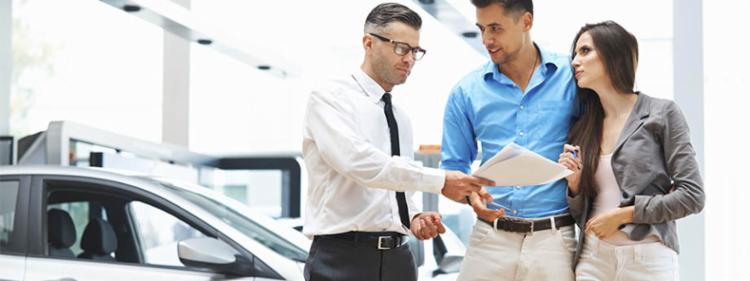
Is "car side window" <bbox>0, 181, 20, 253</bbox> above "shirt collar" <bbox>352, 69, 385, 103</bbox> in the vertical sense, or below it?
below

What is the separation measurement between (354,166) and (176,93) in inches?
268

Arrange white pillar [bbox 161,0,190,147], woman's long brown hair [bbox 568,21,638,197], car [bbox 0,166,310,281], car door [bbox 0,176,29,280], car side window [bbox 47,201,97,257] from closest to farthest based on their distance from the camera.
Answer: woman's long brown hair [bbox 568,21,638,197] < car [bbox 0,166,310,281] < car door [bbox 0,176,29,280] < car side window [bbox 47,201,97,257] < white pillar [bbox 161,0,190,147]

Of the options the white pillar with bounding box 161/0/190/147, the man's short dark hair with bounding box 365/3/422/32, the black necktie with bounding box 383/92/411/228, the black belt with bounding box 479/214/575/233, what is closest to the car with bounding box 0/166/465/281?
the black necktie with bounding box 383/92/411/228

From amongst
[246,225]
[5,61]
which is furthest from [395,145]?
[5,61]

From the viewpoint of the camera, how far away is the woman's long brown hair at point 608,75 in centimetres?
331

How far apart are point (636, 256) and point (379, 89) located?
96 cm

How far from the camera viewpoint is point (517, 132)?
3.42 meters

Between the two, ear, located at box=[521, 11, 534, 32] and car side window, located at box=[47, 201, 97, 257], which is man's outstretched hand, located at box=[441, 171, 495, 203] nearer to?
ear, located at box=[521, 11, 534, 32]

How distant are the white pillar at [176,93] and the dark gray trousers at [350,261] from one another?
6467 millimetres

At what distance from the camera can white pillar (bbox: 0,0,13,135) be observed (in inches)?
238

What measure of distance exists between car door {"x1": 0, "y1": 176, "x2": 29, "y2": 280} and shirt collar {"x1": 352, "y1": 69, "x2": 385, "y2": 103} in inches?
92.8

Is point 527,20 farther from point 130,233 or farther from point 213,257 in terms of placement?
point 130,233

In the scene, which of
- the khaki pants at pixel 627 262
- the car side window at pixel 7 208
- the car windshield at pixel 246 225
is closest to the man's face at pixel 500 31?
the khaki pants at pixel 627 262

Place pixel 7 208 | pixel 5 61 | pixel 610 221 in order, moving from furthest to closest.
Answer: pixel 5 61, pixel 7 208, pixel 610 221
